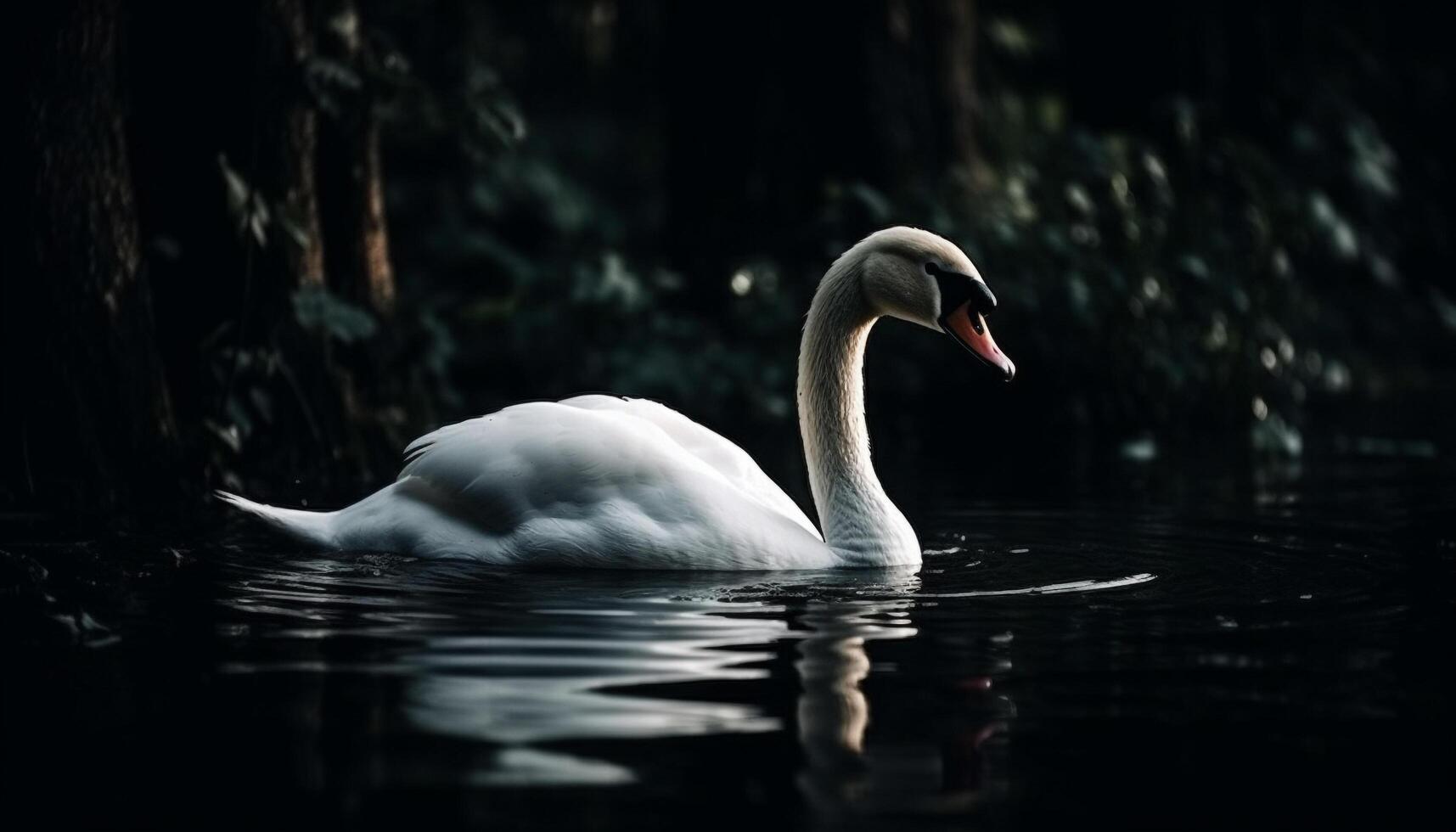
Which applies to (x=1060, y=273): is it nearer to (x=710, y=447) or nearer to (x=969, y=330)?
(x=969, y=330)

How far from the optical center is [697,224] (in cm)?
1420

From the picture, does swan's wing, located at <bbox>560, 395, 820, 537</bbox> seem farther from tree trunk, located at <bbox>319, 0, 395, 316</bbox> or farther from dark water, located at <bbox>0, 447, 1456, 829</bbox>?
tree trunk, located at <bbox>319, 0, 395, 316</bbox>

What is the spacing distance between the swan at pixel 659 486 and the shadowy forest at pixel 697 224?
1.58m

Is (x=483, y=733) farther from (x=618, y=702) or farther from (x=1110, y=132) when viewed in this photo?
(x=1110, y=132)

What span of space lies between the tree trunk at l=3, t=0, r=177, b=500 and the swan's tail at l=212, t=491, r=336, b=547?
1.17m

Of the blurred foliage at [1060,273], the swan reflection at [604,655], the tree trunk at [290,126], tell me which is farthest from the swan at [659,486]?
the blurred foliage at [1060,273]

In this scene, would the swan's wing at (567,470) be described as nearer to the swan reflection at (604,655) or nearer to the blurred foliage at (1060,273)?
the swan reflection at (604,655)

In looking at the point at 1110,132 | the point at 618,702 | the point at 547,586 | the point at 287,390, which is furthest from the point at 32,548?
the point at 1110,132

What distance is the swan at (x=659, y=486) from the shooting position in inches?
266

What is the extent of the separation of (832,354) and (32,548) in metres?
2.78

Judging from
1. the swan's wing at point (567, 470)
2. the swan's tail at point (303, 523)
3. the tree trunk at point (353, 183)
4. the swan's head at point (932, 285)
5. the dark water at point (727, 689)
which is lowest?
the dark water at point (727, 689)

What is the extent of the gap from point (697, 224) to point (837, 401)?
6.70 meters

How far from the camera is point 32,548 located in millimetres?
6789

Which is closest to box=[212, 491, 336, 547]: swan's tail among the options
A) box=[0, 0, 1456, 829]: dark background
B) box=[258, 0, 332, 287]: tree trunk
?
box=[0, 0, 1456, 829]: dark background
